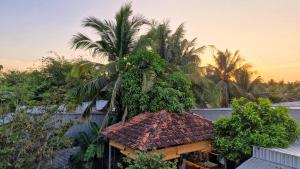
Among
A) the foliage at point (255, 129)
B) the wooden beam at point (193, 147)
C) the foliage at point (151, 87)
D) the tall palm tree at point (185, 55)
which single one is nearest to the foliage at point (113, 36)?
the foliage at point (151, 87)

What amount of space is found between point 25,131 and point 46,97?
1.81m

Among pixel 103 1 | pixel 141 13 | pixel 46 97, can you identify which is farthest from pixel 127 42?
pixel 46 97

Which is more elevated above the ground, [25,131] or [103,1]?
[103,1]

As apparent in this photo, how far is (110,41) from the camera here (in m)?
13.4

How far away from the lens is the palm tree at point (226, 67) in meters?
24.2

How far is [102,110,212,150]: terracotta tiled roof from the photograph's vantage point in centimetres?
873

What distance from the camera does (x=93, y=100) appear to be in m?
12.8

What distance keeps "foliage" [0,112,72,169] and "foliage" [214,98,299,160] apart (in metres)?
6.12

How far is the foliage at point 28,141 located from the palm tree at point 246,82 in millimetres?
17707

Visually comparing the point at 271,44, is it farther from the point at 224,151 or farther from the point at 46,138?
the point at 46,138

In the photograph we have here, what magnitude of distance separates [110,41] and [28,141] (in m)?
5.92

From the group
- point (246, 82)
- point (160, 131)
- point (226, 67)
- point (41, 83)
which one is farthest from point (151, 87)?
point (246, 82)

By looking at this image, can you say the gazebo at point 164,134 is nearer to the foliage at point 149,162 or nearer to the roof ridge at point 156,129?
the roof ridge at point 156,129

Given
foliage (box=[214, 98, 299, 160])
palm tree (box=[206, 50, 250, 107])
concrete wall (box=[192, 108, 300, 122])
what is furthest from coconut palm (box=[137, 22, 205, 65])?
palm tree (box=[206, 50, 250, 107])
